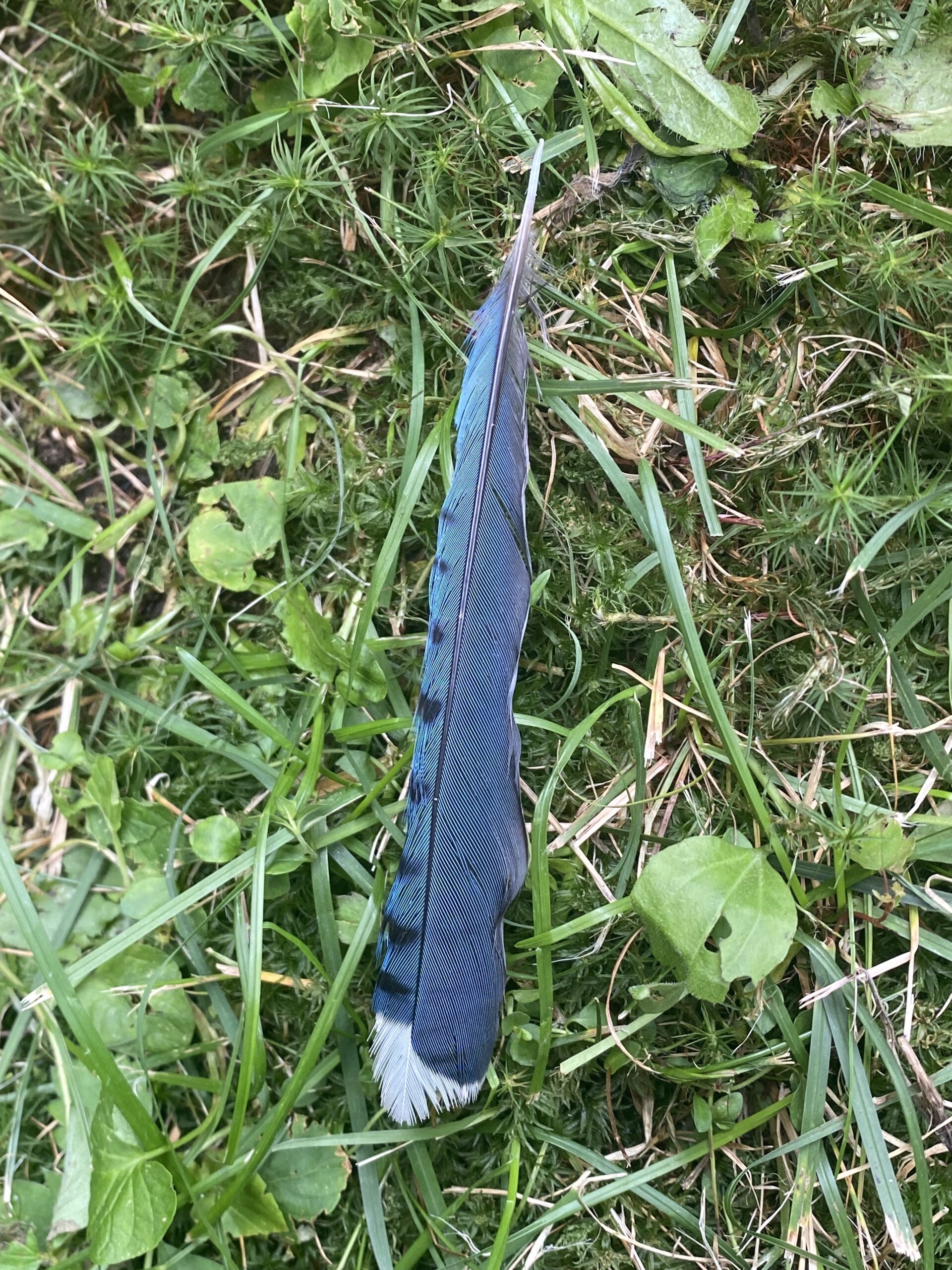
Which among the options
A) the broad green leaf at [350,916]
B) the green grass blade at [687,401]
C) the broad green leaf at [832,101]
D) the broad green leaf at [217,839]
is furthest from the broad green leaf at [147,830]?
the broad green leaf at [832,101]

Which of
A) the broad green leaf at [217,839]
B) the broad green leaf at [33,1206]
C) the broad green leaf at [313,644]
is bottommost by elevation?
the broad green leaf at [33,1206]

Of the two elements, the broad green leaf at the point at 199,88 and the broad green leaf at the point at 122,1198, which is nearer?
the broad green leaf at the point at 122,1198

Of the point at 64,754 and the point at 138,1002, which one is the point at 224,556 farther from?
the point at 138,1002

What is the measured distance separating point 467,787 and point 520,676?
0.25m

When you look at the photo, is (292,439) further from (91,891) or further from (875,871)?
(875,871)

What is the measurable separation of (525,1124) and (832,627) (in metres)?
0.99

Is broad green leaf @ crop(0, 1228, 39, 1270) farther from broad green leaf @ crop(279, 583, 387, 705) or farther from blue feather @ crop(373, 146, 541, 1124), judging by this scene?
broad green leaf @ crop(279, 583, 387, 705)

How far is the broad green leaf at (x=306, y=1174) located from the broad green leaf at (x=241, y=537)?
0.65m

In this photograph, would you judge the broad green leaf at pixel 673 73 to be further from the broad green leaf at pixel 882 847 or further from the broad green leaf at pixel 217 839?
the broad green leaf at pixel 217 839

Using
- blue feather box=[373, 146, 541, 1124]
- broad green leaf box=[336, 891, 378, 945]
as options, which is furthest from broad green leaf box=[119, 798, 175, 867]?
blue feather box=[373, 146, 541, 1124]

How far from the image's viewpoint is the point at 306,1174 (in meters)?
1.41

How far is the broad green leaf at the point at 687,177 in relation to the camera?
4.60 feet

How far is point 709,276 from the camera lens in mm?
1419

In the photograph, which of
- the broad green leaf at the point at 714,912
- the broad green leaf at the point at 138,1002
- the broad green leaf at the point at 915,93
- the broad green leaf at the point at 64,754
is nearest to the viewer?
the broad green leaf at the point at 714,912
